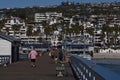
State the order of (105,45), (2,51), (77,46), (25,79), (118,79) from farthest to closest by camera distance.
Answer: (105,45), (77,46), (2,51), (25,79), (118,79)

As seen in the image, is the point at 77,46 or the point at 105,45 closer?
the point at 77,46

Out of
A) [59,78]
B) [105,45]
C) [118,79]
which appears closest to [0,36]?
[59,78]

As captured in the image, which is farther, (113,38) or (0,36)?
(113,38)

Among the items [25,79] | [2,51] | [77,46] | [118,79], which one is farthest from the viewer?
[77,46]

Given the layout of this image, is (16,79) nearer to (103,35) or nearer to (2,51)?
(2,51)

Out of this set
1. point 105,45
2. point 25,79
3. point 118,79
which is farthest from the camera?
point 105,45

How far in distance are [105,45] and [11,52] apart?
472ft

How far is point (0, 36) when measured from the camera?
49688mm

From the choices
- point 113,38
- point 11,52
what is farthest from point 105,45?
point 11,52

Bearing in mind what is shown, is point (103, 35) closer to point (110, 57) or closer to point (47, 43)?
point (47, 43)

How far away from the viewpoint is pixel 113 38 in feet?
630

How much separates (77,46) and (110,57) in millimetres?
11622

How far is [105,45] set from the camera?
7549 inches

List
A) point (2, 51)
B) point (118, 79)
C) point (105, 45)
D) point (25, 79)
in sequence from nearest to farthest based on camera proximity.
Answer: point (118, 79) → point (25, 79) → point (2, 51) → point (105, 45)
